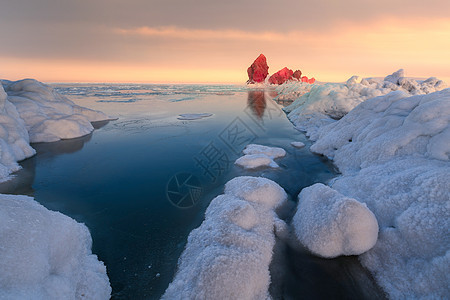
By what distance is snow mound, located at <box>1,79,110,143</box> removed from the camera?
443 inches

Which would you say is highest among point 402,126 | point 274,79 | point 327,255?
point 274,79

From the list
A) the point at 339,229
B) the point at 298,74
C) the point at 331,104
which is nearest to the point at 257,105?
the point at 331,104

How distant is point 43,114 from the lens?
12203 millimetres

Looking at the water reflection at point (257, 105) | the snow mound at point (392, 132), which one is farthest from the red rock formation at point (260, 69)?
the snow mound at point (392, 132)

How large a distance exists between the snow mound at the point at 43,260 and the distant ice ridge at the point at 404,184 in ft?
14.7

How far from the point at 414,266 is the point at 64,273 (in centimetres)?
517

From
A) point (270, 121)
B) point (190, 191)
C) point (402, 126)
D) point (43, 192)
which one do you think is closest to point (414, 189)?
point (402, 126)

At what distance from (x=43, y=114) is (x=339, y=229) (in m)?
15.8

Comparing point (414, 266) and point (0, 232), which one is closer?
point (0, 232)

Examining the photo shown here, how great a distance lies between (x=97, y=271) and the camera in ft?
11.4

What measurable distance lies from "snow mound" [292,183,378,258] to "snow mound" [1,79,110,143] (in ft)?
43.0

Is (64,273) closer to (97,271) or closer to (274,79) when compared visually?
(97,271)

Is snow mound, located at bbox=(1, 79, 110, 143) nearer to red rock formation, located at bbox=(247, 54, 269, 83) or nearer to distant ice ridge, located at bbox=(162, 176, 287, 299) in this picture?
distant ice ridge, located at bbox=(162, 176, 287, 299)

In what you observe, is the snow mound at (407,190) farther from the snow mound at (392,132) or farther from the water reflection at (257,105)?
the water reflection at (257,105)
